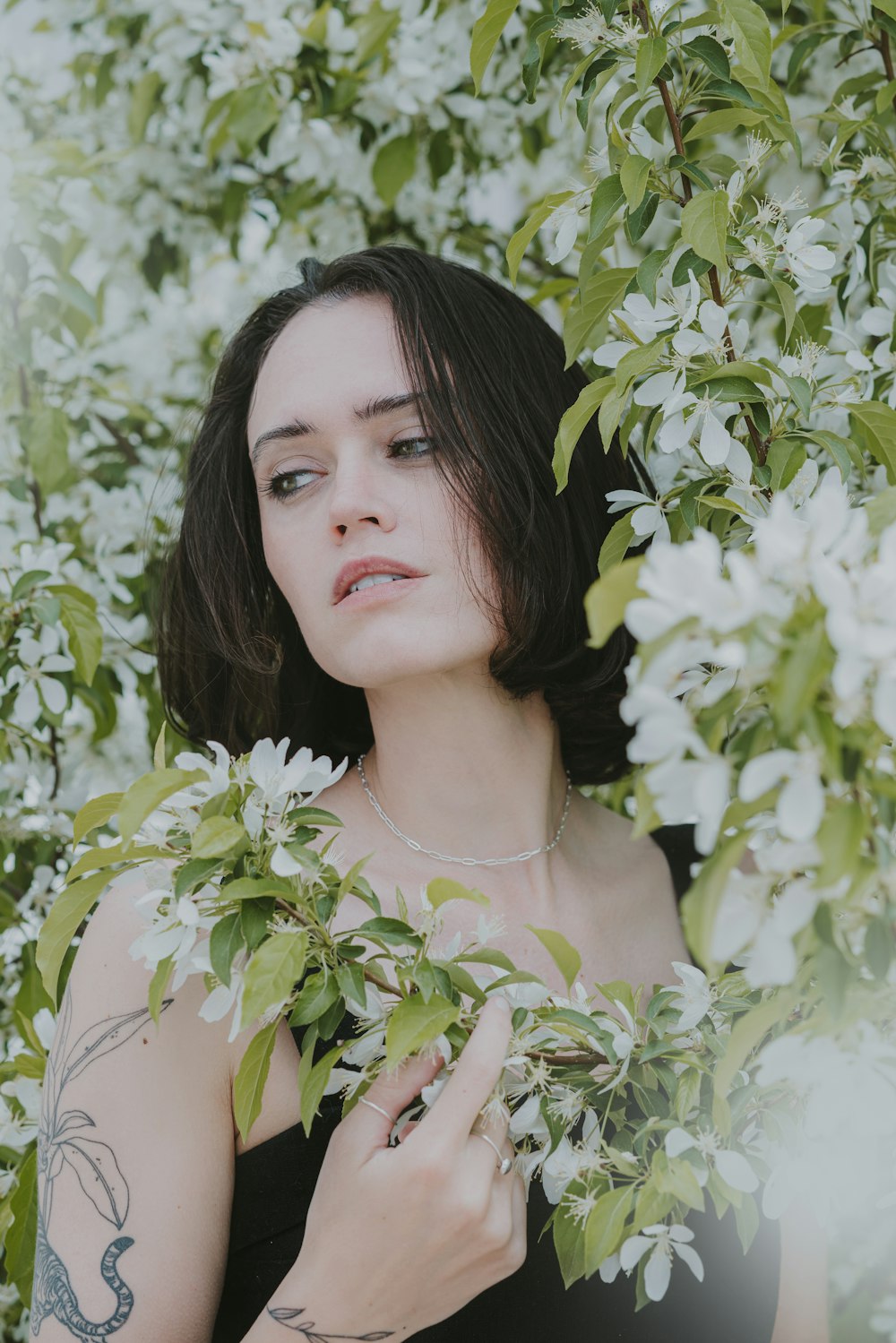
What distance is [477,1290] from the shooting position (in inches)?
45.7

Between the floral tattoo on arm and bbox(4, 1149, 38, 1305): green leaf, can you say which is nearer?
the floral tattoo on arm

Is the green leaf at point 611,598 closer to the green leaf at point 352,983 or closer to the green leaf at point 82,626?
the green leaf at point 352,983

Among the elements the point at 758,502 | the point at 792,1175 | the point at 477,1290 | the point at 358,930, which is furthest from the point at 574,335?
the point at 477,1290

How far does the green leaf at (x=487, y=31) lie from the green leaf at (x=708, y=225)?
0.80 feet

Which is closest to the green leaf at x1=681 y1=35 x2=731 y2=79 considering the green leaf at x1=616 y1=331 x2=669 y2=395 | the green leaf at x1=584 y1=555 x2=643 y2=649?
the green leaf at x1=616 y1=331 x2=669 y2=395

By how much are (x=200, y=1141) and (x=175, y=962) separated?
0.43m

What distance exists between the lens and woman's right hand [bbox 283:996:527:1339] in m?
1.06

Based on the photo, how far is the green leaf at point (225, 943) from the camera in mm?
963

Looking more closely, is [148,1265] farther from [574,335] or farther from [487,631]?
[574,335]

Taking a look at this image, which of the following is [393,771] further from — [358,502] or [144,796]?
[144,796]

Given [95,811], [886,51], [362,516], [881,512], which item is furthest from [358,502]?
[886,51]

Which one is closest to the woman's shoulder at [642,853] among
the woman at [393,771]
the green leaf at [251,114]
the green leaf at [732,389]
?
the woman at [393,771]

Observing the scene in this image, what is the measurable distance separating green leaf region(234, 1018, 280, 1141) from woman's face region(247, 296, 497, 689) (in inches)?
20.5

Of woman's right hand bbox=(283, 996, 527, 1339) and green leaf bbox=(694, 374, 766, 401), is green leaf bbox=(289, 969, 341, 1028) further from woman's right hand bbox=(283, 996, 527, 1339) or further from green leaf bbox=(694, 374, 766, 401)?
green leaf bbox=(694, 374, 766, 401)
